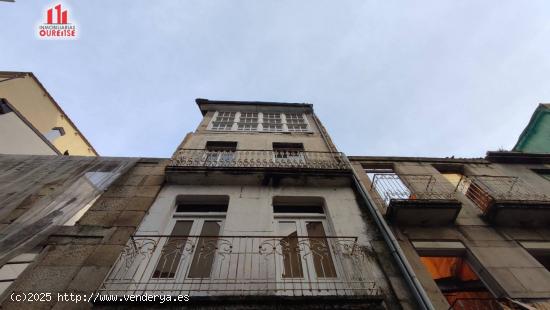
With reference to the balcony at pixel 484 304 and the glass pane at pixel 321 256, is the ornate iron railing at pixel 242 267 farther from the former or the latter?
the balcony at pixel 484 304

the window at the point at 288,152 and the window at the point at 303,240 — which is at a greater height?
the window at the point at 288,152

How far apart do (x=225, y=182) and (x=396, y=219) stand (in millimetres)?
4806

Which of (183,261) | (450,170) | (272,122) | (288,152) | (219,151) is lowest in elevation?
A: (183,261)

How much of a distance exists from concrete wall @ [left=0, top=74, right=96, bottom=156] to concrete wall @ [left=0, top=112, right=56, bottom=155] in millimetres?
1282

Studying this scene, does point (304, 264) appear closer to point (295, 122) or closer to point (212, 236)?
point (212, 236)

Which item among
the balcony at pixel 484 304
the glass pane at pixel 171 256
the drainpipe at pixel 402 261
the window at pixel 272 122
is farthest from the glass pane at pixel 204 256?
A: the window at pixel 272 122

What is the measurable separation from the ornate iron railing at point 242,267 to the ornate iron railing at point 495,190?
477 centimetres

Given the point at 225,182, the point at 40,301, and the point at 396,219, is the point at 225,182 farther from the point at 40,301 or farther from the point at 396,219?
the point at 396,219

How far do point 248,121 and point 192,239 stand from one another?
7.28 metres

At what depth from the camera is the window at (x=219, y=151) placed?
8.54 meters

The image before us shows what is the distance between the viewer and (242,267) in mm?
4770

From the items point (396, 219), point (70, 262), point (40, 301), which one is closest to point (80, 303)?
point (40, 301)

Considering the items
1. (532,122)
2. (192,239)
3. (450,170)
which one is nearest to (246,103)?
(192,239)

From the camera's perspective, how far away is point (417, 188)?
805 cm
